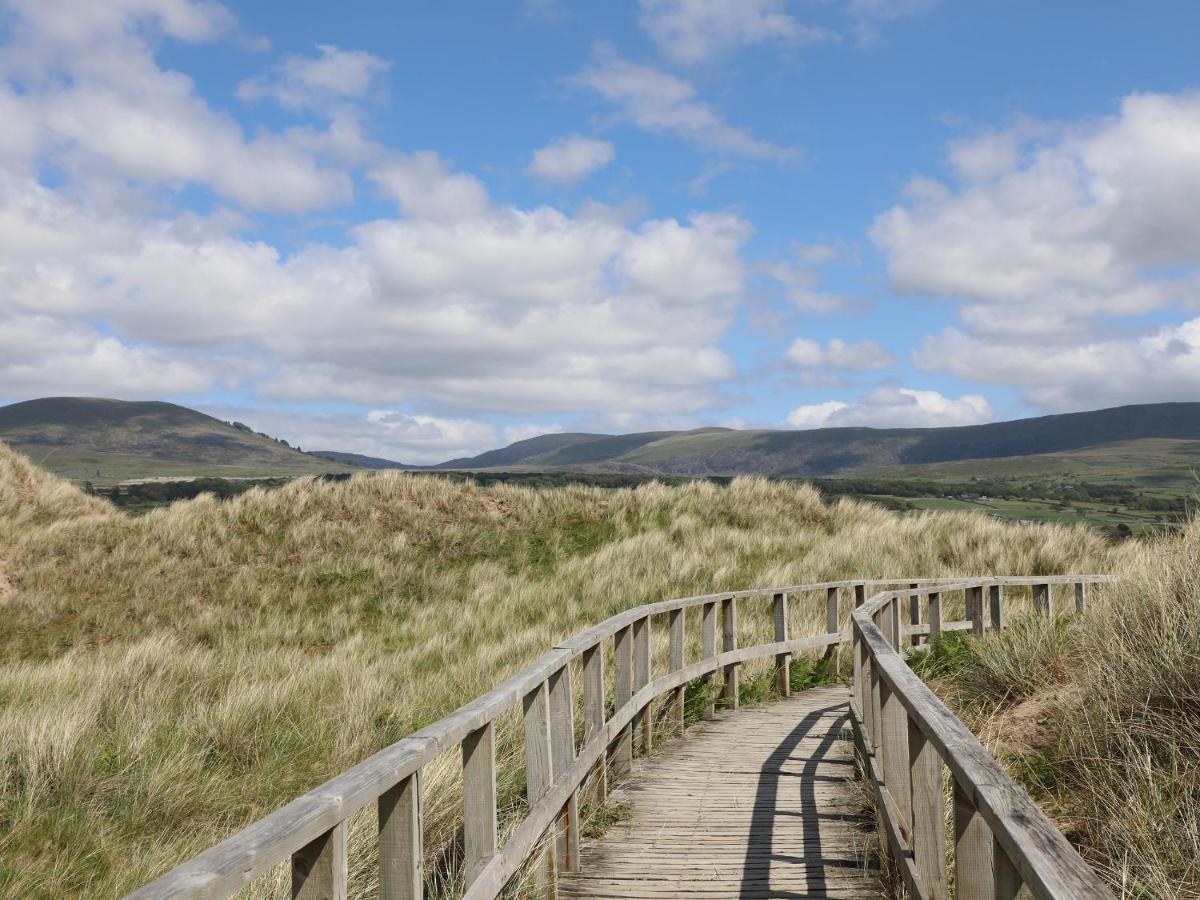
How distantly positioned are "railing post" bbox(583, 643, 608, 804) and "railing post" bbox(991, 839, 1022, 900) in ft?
13.2

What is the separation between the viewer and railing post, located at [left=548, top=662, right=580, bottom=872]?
5.67 metres

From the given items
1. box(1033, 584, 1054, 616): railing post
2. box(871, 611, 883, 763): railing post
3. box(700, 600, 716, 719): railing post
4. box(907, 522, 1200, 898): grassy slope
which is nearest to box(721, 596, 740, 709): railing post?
box(700, 600, 716, 719): railing post

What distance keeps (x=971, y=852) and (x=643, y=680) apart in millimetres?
5381

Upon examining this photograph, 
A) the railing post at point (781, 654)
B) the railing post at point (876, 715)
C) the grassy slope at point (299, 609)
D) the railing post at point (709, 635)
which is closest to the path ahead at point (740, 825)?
the railing post at point (876, 715)

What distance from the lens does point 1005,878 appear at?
257cm

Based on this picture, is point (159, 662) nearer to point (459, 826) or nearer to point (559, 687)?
point (459, 826)

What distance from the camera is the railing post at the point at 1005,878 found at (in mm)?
2545

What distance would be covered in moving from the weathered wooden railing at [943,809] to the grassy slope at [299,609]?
2.82 meters

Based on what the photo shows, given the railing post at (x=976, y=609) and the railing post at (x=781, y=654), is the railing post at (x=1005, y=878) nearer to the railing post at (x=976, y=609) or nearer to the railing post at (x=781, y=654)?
the railing post at (x=781, y=654)

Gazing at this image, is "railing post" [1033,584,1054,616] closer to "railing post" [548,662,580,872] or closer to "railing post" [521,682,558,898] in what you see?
"railing post" [548,662,580,872]

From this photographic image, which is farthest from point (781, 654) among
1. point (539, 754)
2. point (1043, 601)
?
point (539, 754)

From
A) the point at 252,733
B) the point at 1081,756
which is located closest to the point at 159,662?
the point at 252,733

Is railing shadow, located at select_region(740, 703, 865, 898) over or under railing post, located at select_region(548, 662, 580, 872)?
under

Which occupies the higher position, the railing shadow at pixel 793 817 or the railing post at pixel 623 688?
the railing post at pixel 623 688
